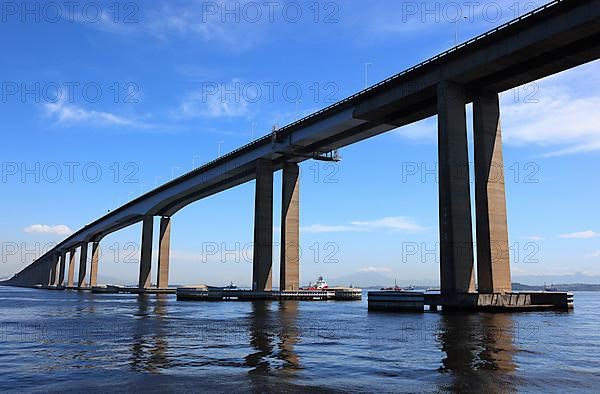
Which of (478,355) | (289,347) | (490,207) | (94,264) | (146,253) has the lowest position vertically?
(289,347)

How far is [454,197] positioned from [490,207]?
4491mm

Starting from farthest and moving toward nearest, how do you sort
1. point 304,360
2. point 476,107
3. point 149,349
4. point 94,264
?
point 94,264
point 476,107
point 149,349
point 304,360

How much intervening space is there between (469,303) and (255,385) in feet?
127

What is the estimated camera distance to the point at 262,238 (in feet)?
297

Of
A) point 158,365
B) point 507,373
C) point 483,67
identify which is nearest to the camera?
point 507,373

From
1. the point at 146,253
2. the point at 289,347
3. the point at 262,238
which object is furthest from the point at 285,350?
the point at 146,253

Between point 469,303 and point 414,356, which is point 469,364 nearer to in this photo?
point 414,356

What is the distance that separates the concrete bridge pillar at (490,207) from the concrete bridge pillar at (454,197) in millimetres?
1875

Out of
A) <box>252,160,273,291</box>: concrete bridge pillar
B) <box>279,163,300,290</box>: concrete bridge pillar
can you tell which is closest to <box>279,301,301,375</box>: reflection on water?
<box>252,160,273,291</box>: concrete bridge pillar

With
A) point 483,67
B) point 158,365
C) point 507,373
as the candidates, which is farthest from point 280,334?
point 483,67

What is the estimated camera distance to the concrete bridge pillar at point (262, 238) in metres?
90.1

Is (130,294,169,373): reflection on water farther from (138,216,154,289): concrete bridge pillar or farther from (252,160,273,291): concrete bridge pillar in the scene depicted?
(138,216,154,289): concrete bridge pillar

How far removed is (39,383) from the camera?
51.1 feet

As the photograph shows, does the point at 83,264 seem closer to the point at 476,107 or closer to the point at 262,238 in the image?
the point at 262,238
